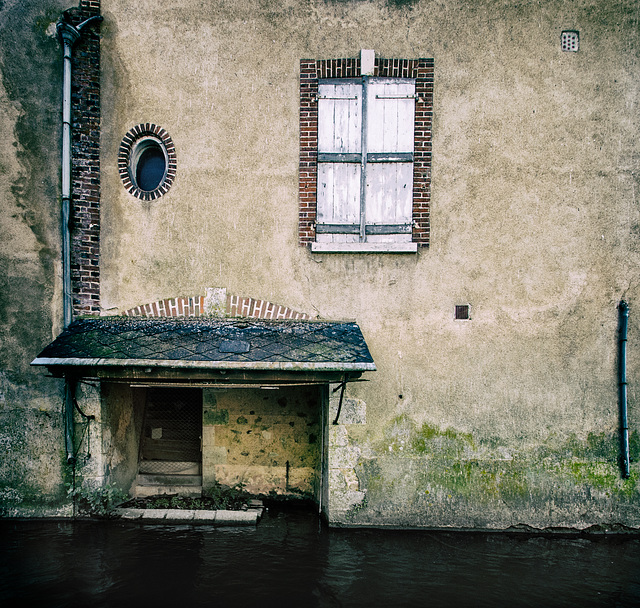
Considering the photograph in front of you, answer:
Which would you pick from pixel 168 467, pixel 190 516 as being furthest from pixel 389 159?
pixel 168 467

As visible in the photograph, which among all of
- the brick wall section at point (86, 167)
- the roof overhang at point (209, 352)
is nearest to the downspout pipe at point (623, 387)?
the roof overhang at point (209, 352)

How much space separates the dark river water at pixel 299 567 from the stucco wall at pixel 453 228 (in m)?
0.36

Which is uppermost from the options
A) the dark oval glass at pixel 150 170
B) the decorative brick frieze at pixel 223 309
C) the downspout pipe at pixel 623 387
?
the dark oval glass at pixel 150 170

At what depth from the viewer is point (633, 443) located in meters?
5.30

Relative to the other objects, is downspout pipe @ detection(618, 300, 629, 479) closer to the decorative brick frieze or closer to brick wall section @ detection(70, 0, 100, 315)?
the decorative brick frieze

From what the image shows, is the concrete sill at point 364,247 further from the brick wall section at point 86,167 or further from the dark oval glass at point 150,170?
the brick wall section at point 86,167

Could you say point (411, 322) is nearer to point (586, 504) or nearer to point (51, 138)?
point (586, 504)

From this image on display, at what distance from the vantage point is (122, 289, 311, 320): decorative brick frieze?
5.38 meters

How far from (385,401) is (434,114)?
3.69m

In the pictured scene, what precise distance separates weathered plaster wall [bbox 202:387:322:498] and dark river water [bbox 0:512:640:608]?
737 millimetres

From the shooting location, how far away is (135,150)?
546 cm

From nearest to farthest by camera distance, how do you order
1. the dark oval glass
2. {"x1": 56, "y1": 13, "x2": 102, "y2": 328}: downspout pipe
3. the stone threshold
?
{"x1": 56, "y1": 13, "x2": 102, "y2": 328}: downspout pipe, the stone threshold, the dark oval glass

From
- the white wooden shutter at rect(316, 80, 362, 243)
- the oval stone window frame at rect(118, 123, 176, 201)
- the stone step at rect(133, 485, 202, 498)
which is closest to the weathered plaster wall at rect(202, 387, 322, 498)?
the stone step at rect(133, 485, 202, 498)

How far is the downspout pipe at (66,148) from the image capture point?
5.16 meters
